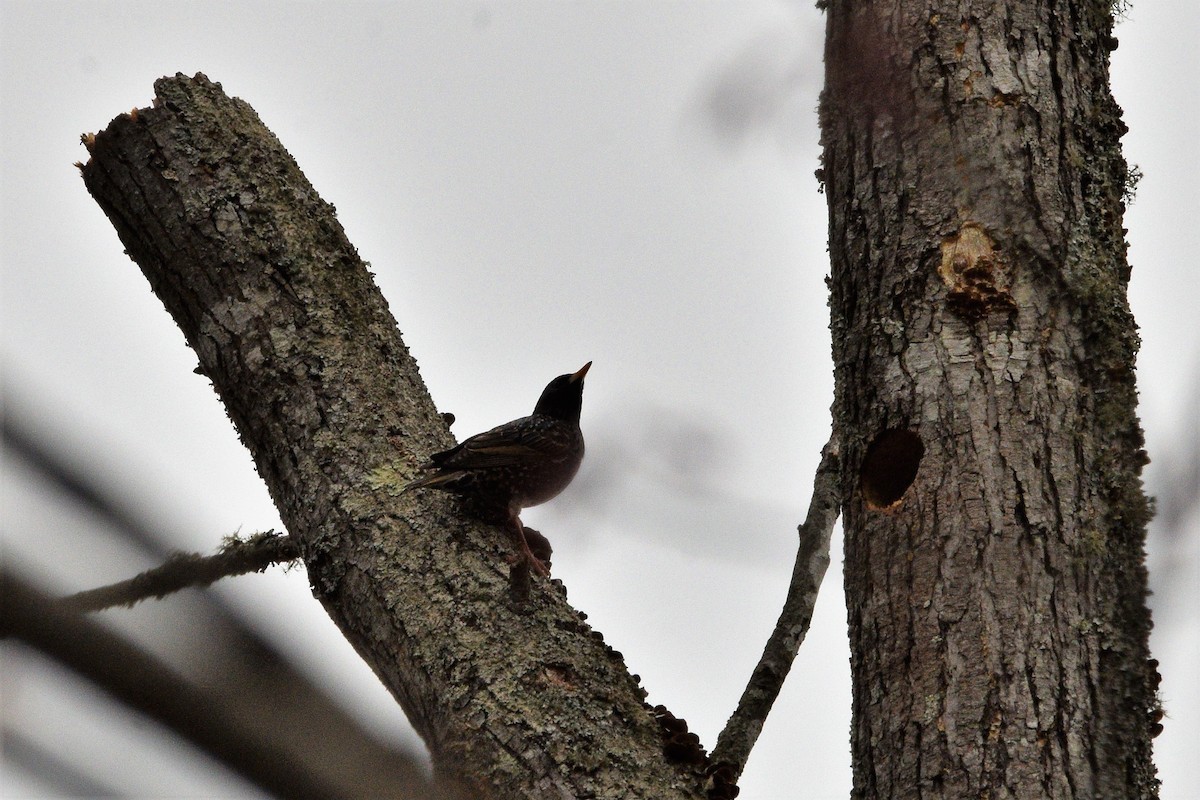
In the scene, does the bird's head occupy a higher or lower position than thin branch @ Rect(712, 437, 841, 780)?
higher

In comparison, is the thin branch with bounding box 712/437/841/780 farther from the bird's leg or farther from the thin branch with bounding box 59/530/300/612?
the thin branch with bounding box 59/530/300/612

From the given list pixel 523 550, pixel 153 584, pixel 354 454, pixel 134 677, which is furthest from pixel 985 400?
pixel 134 677

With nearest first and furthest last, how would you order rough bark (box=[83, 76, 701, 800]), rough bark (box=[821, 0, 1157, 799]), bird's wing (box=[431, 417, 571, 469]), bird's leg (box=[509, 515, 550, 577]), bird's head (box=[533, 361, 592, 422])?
rough bark (box=[821, 0, 1157, 799]), rough bark (box=[83, 76, 701, 800]), bird's leg (box=[509, 515, 550, 577]), bird's wing (box=[431, 417, 571, 469]), bird's head (box=[533, 361, 592, 422])

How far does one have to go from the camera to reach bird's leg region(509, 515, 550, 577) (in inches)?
123

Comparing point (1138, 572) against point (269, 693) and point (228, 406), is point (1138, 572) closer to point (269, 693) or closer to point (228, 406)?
point (269, 693)

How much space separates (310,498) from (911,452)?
4.93 feet

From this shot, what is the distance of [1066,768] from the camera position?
7.84ft

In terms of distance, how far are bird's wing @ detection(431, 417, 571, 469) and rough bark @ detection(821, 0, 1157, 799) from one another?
103cm

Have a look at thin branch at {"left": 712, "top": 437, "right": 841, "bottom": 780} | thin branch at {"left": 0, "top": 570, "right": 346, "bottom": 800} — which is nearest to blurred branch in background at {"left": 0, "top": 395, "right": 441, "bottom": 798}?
thin branch at {"left": 0, "top": 570, "right": 346, "bottom": 800}

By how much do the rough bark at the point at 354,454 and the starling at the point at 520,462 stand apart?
0.06 m

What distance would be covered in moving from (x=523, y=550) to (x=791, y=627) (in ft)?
2.78

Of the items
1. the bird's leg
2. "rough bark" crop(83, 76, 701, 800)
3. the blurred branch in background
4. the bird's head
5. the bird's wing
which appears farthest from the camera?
the bird's head

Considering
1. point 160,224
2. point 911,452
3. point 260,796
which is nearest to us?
point 260,796

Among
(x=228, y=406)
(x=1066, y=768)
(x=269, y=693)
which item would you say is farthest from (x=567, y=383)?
(x=269, y=693)
